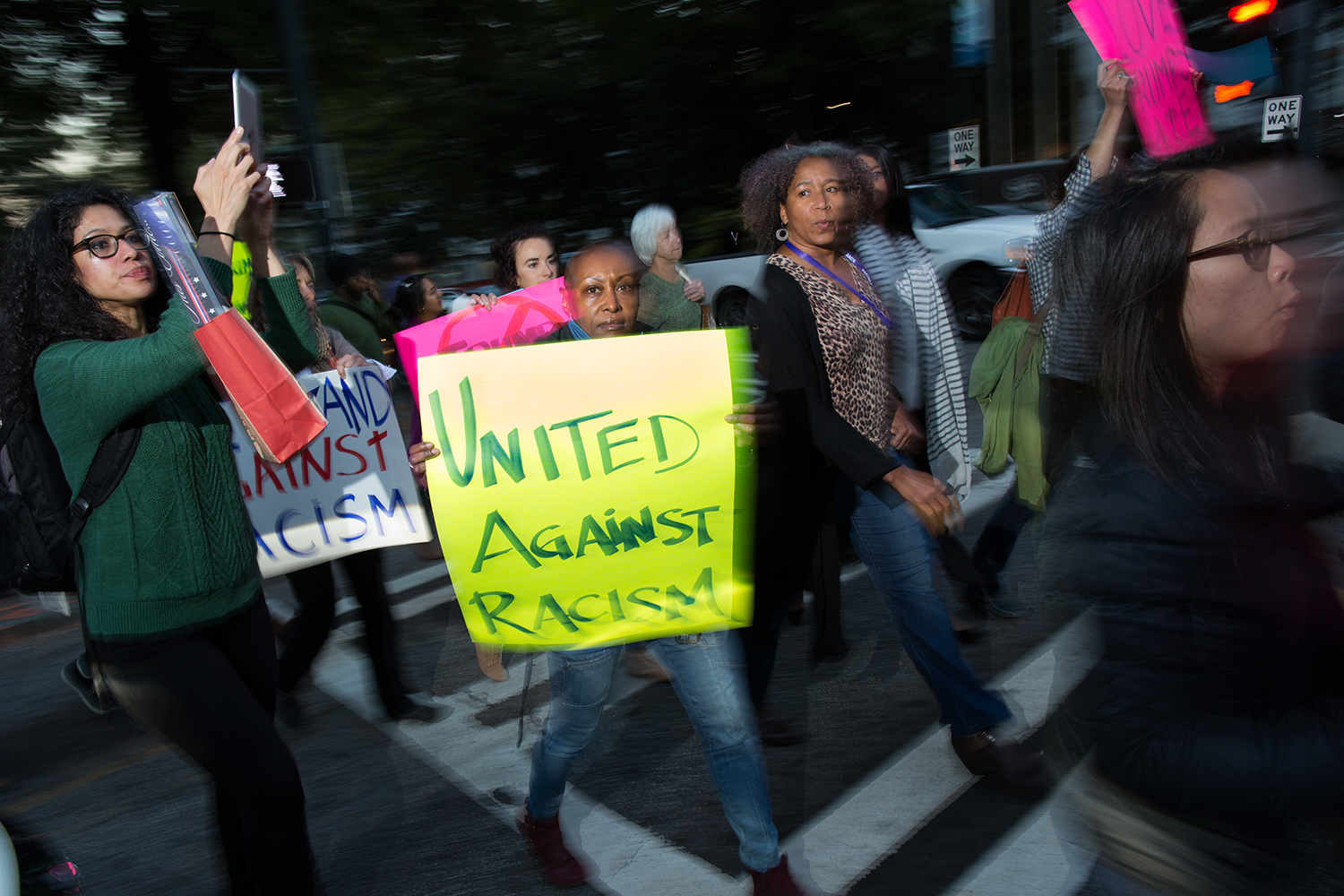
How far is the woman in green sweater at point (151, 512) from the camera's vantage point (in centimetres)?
214

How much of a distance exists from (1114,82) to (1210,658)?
290 centimetres

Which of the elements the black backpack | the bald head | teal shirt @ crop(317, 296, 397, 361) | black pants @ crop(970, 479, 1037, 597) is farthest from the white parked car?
the black backpack

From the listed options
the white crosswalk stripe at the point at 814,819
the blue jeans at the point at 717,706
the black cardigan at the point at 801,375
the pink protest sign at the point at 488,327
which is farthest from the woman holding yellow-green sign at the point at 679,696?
the pink protest sign at the point at 488,327

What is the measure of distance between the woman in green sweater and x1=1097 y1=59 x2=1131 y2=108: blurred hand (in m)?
2.90

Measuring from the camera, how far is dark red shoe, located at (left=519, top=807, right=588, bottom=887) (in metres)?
2.85

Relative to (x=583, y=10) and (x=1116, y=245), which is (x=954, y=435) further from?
(x=583, y=10)

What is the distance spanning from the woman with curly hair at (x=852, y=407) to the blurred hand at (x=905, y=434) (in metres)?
0.04

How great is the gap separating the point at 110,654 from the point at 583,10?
534 inches

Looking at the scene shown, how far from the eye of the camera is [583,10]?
1404 cm

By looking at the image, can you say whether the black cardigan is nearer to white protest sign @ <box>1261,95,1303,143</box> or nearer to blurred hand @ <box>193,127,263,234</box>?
blurred hand @ <box>193,127,263,234</box>

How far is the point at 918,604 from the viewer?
3070mm

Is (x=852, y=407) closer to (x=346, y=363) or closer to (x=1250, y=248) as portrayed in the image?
(x=1250, y=248)

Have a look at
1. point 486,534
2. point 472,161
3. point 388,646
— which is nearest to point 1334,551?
point 486,534

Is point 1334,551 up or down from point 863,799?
up
